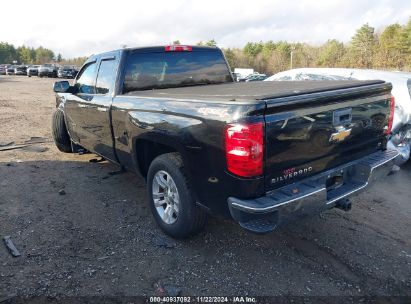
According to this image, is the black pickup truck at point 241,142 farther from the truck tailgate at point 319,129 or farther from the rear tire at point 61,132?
the rear tire at point 61,132

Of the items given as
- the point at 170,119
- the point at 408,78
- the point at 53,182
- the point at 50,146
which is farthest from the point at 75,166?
the point at 408,78

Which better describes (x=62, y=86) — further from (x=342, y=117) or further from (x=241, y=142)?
(x=342, y=117)

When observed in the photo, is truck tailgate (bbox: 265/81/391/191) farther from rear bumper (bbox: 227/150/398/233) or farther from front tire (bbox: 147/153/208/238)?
front tire (bbox: 147/153/208/238)

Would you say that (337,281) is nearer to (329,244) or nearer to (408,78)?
(329,244)

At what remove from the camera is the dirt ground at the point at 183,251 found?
9.49ft

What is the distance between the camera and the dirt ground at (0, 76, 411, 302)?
2.89 meters

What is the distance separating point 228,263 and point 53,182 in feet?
10.6

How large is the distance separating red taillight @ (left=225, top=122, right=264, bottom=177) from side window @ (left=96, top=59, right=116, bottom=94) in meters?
2.23

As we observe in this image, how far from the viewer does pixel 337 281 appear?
294 cm

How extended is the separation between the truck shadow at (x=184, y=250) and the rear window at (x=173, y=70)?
4.98 ft

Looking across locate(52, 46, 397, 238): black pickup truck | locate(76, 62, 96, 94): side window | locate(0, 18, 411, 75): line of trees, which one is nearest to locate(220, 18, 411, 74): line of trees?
locate(0, 18, 411, 75): line of trees

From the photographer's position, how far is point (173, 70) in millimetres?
4586

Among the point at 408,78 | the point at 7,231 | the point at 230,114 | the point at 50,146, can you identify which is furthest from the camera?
the point at 50,146

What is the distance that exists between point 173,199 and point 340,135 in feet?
5.48
